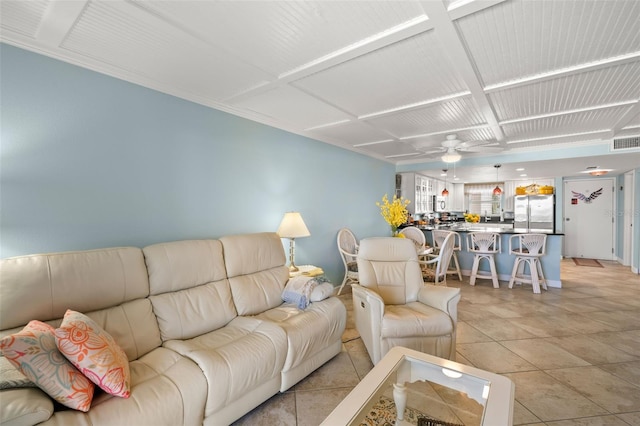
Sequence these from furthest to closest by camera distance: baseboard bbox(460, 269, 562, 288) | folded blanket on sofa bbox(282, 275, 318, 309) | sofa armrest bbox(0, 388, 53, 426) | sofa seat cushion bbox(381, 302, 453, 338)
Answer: baseboard bbox(460, 269, 562, 288)
folded blanket on sofa bbox(282, 275, 318, 309)
sofa seat cushion bbox(381, 302, 453, 338)
sofa armrest bbox(0, 388, 53, 426)

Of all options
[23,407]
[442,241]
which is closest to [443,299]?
[23,407]

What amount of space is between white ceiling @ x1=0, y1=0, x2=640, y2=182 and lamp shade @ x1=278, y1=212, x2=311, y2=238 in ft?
3.84

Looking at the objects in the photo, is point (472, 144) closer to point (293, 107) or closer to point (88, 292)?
point (293, 107)

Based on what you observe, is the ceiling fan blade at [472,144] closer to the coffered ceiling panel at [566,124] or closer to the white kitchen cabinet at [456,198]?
the coffered ceiling panel at [566,124]


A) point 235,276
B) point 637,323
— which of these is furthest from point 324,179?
point 637,323

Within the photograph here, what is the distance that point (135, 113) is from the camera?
225 cm

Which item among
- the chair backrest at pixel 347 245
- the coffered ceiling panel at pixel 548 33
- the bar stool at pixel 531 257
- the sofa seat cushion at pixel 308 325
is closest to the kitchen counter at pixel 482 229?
the bar stool at pixel 531 257

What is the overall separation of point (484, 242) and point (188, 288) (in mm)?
4855

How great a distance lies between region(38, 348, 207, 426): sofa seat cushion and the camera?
1.22 m

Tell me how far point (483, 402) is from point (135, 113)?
305 cm

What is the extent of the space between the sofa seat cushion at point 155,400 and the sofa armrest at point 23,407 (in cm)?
5

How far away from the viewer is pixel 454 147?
13.4 feet

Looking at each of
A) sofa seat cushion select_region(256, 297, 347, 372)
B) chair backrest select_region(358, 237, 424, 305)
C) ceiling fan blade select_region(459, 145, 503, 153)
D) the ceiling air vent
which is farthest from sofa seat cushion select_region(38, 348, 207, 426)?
the ceiling air vent

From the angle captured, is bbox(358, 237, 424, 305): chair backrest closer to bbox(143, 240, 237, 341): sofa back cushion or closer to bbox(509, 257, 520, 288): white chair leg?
bbox(143, 240, 237, 341): sofa back cushion
